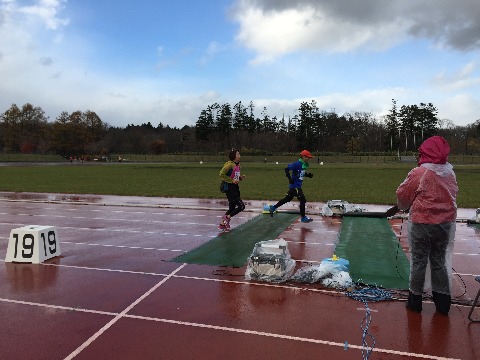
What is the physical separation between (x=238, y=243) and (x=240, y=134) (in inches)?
3494

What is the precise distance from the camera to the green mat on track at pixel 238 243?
7.64 metres

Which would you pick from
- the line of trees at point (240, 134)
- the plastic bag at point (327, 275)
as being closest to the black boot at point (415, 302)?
the plastic bag at point (327, 275)

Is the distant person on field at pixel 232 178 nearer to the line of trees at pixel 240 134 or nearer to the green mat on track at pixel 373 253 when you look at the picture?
the green mat on track at pixel 373 253

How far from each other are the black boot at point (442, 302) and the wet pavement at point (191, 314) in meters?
0.09

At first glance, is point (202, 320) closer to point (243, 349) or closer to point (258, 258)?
point (243, 349)

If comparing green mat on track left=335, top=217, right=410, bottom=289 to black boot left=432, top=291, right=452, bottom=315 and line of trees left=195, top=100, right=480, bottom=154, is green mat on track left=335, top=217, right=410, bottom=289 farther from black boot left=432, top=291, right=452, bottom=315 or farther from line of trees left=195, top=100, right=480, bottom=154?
line of trees left=195, top=100, right=480, bottom=154

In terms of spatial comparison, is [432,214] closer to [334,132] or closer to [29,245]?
[29,245]

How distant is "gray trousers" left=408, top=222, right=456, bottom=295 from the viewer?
494 centimetres

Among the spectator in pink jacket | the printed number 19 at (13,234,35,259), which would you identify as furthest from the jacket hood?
the printed number 19 at (13,234,35,259)

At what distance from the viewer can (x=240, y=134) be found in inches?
3819

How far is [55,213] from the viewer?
1385cm

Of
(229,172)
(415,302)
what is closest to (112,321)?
(415,302)

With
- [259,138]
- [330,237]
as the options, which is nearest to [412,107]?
[259,138]

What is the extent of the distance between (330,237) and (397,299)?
167 inches
